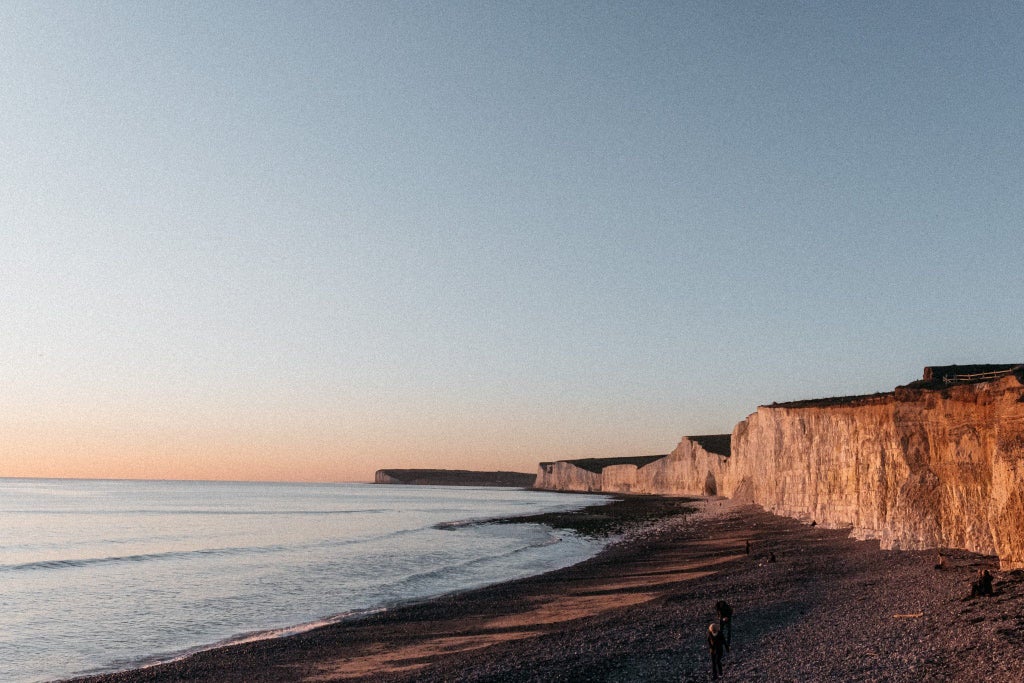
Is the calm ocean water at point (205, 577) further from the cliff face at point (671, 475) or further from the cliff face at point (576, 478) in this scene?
the cliff face at point (576, 478)

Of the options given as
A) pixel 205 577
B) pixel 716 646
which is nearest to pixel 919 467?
pixel 716 646

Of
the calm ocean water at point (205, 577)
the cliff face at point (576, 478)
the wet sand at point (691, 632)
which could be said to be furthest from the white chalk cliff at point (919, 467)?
the cliff face at point (576, 478)

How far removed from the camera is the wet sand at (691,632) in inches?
533

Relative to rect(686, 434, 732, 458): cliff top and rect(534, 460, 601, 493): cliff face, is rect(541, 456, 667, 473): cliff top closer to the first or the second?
rect(534, 460, 601, 493): cliff face

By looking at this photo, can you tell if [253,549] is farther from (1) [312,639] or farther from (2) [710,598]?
(2) [710,598]

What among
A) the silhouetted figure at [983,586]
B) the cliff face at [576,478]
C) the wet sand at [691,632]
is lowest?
→ the cliff face at [576,478]

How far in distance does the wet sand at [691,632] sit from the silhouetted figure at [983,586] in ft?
0.85

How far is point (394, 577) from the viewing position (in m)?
33.9

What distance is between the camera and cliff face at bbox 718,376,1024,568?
18281mm

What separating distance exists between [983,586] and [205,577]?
3123 cm

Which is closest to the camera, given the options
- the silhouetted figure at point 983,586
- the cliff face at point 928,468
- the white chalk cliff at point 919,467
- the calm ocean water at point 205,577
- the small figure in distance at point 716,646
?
the small figure in distance at point 716,646

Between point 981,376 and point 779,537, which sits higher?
point 981,376

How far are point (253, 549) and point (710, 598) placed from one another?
3407 centimetres

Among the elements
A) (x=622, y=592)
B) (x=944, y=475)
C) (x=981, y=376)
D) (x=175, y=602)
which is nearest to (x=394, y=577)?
(x=175, y=602)
